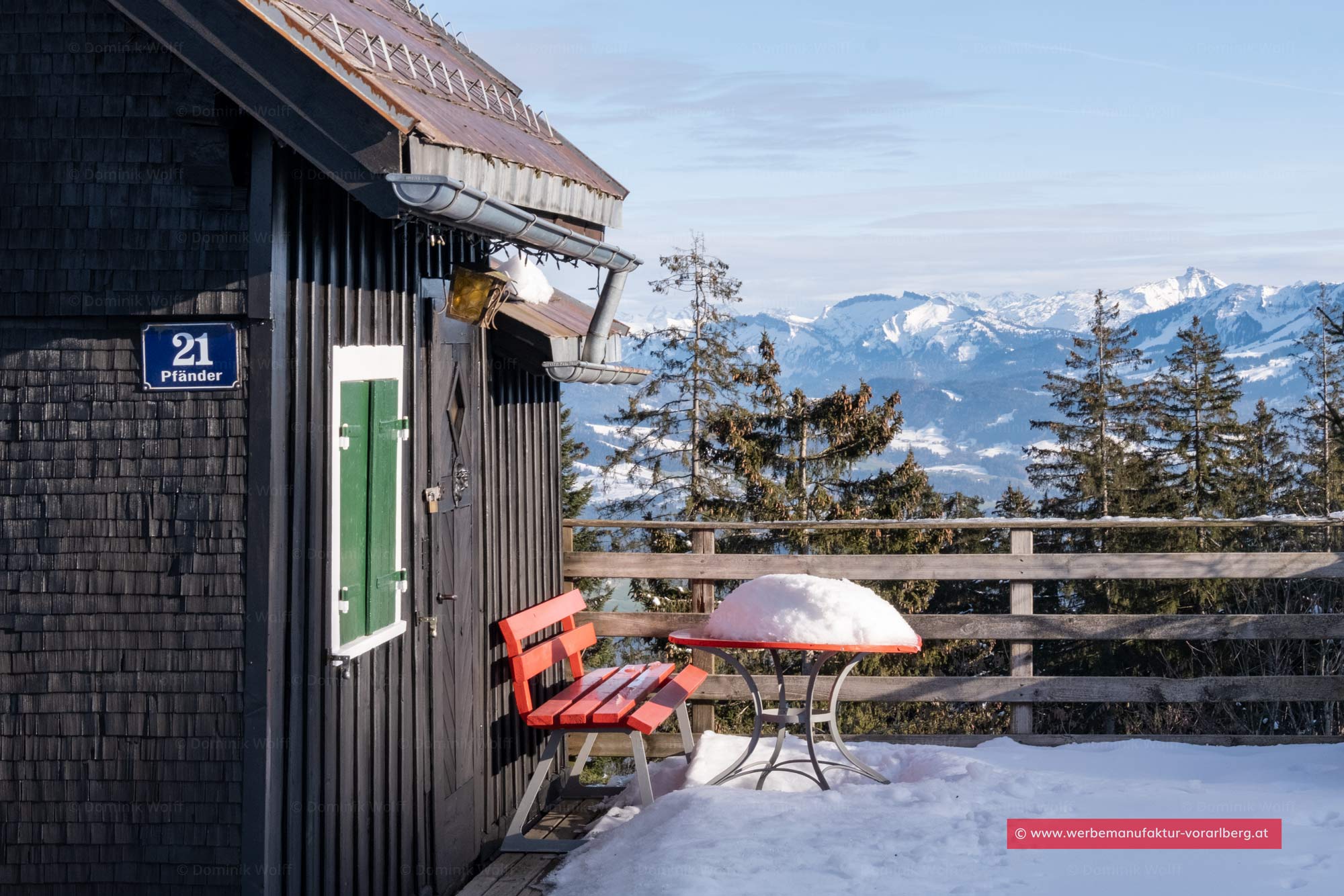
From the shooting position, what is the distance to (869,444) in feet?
91.4

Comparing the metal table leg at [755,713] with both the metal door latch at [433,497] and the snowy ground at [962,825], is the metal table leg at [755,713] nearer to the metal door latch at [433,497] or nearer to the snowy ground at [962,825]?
the snowy ground at [962,825]

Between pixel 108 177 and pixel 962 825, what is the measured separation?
13.2 feet

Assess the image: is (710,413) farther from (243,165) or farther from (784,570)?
(243,165)

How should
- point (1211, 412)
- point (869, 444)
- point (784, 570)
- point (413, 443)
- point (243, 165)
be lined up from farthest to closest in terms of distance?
point (1211, 412), point (869, 444), point (784, 570), point (413, 443), point (243, 165)

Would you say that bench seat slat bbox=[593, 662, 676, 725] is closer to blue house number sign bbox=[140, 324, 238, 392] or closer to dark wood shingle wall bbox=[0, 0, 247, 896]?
dark wood shingle wall bbox=[0, 0, 247, 896]

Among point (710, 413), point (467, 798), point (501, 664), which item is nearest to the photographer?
point (467, 798)

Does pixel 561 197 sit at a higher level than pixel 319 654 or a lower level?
higher

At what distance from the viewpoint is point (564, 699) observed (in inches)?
243

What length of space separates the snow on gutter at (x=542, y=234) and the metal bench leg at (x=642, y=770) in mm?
1683

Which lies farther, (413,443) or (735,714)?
(735,714)

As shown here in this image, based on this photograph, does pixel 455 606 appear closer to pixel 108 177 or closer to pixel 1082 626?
pixel 108 177

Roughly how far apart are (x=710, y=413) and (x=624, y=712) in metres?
23.9

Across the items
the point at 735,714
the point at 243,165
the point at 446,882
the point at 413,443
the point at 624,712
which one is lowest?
the point at 735,714

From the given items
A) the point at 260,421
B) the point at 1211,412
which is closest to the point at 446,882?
the point at 260,421
